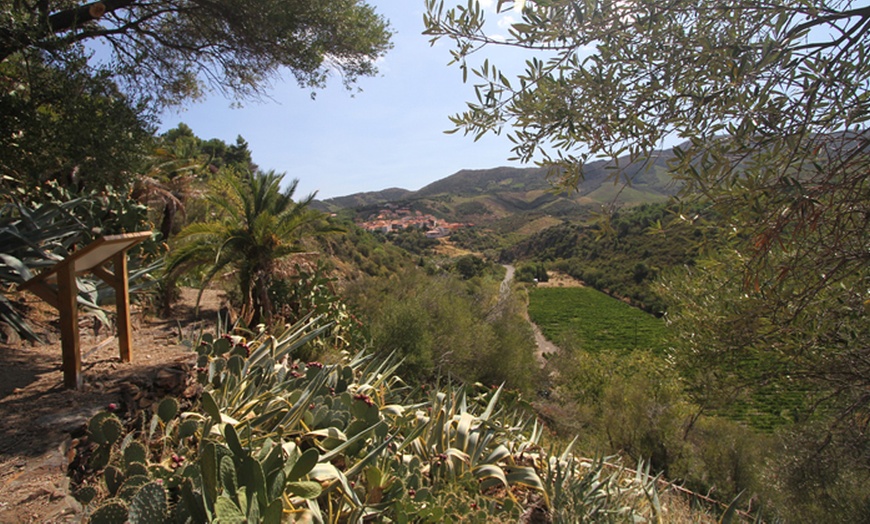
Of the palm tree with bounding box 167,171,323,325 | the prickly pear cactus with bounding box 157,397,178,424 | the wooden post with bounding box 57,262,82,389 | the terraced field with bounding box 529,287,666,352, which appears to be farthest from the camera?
the terraced field with bounding box 529,287,666,352

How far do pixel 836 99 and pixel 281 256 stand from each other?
19.9ft

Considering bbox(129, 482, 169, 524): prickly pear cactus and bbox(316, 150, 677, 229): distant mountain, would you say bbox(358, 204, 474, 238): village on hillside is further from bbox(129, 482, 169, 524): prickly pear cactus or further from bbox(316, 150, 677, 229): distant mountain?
bbox(129, 482, 169, 524): prickly pear cactus

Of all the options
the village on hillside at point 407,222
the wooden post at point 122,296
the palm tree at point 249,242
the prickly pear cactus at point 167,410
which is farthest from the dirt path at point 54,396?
the village on hillside at point 407,222

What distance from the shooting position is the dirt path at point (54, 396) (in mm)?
2061

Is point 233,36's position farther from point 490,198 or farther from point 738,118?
point 490,198

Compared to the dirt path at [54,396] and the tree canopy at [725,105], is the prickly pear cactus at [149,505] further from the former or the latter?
the tree canopy at [725,105]

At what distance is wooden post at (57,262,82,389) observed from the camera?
305 centimetres

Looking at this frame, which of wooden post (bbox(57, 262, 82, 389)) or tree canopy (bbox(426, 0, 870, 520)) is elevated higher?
tree canopy (bbox(426, 0, 870, 520))

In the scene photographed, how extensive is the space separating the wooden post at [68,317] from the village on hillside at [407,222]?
2711 inches

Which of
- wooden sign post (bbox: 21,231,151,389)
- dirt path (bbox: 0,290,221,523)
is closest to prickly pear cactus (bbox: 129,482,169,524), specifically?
dirt path (bbox: 0,290,221,523)

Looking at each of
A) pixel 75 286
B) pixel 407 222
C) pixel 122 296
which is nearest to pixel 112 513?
pixel 75 286

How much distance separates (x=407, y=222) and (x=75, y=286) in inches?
3113

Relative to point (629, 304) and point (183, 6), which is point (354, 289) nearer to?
point (183, 6)

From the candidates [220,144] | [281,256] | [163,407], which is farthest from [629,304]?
[163,407]
